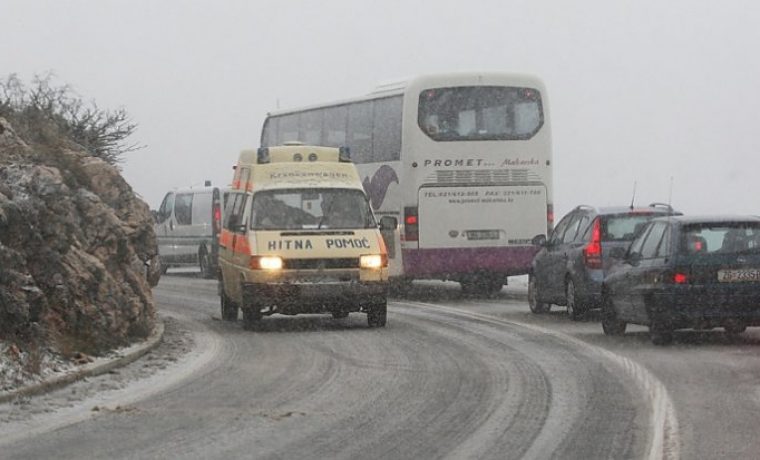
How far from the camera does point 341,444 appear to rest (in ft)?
34.6

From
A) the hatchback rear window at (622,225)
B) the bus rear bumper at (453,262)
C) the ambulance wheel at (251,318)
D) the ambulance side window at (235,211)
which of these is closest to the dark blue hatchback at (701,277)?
the hatchback rear window at (622,225)

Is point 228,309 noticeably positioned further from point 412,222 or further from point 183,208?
point 183,208

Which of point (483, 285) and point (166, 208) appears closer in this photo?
point (483, 285)

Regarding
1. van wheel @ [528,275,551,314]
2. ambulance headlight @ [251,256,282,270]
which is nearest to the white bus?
van wheel @ [528,275,551,314]

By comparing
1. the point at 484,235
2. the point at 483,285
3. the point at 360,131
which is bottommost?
the point at 483,285

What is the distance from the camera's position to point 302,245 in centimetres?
2100

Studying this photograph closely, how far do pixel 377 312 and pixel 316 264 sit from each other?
105 centimetres

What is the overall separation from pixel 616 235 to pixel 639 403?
9.39 m

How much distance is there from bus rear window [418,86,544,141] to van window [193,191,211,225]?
9204mm

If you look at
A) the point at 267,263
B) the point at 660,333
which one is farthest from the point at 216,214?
the point at 660,333

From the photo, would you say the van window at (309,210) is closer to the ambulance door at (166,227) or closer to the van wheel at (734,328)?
the van wheel at (734,328)

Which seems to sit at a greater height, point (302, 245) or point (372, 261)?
point (302, 245)

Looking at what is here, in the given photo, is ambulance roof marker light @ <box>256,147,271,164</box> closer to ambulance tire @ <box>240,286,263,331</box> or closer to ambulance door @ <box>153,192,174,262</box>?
ambulance tire @ <box>240,286,263,331</box>

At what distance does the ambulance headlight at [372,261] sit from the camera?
68.8ft
